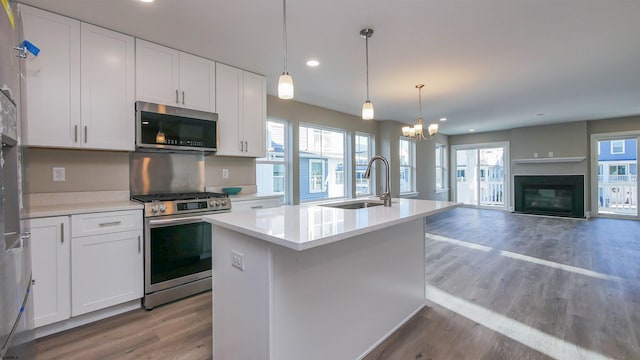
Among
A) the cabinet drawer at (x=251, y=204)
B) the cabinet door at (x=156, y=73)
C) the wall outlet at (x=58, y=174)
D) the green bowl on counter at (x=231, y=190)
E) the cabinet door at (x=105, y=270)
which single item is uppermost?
the cabinet door at (x=156, y=73)

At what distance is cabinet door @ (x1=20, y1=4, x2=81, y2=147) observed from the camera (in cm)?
212

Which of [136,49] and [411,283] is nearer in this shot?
[411,283]

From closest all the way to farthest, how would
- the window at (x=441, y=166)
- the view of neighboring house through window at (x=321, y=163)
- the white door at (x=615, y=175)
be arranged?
the view of neighboring house through window at (x=321, y=163) < the white door at (x=615, y=175) < the window at (x=441, y=166)

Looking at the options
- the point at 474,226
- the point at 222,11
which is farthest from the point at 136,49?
the point at 474,226

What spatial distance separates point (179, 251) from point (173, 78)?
1717 millimetres

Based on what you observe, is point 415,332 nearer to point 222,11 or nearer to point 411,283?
point 411,283

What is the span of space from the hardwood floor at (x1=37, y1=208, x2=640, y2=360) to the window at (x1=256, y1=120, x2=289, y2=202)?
1.98 m

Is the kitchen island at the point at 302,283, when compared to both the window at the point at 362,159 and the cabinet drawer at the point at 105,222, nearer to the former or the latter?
the cabinet drawer at the point at 105,222

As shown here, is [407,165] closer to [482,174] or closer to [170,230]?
[482,174]

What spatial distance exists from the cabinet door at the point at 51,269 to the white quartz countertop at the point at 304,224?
4.22 ft

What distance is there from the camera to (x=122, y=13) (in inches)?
87.7

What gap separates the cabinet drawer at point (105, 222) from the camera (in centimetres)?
212

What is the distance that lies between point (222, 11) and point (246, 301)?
214cm

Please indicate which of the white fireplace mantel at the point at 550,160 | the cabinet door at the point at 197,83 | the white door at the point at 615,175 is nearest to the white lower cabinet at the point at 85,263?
the cabinet door at the point at 197,83
